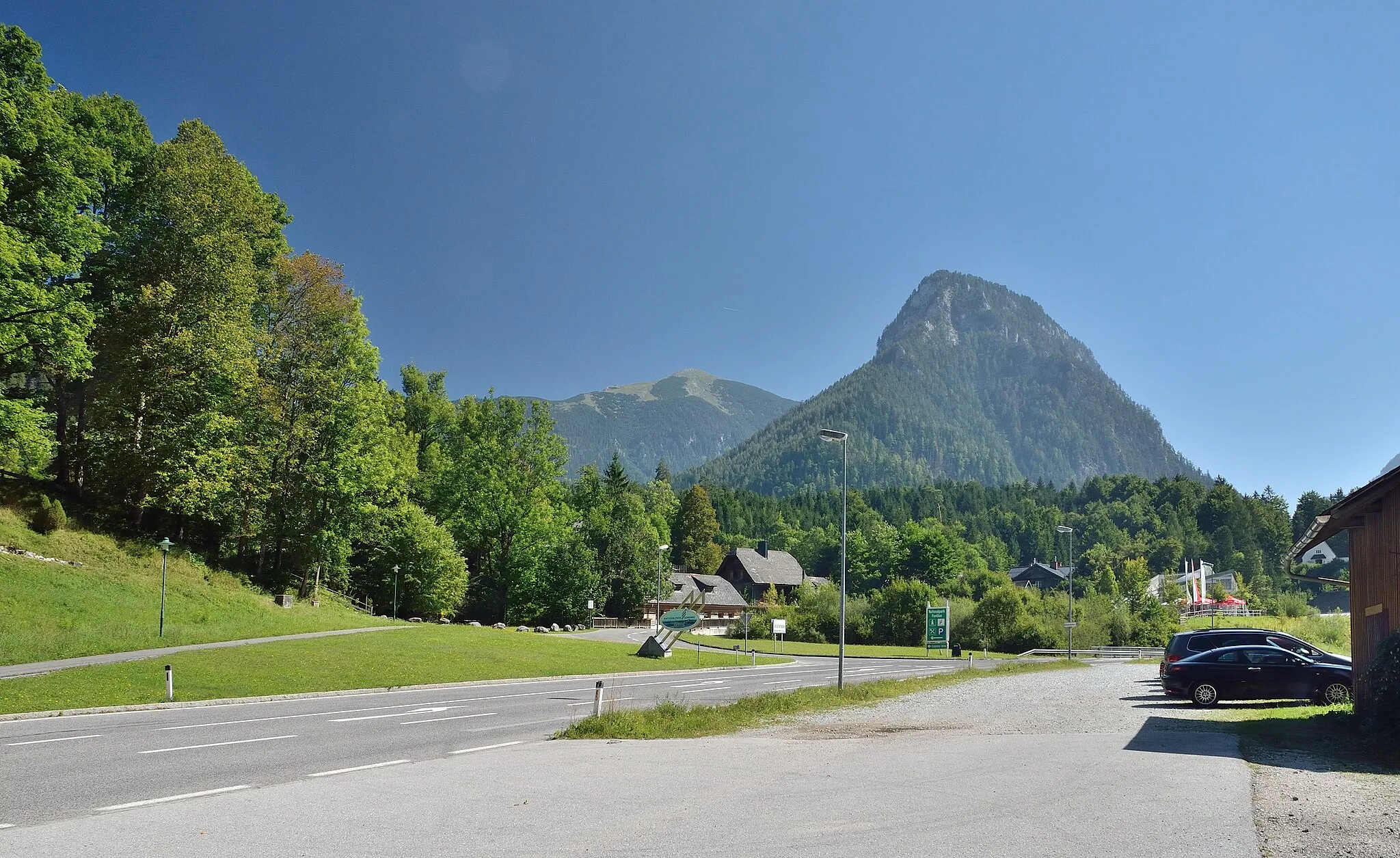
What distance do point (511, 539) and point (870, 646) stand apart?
3235 cm

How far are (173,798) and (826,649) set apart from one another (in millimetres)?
65439

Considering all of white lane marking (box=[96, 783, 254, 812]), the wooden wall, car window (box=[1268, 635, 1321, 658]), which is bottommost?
white lane marking (box=[96, 783, 254, 812])

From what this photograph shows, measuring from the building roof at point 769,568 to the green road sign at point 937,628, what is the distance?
223 feet

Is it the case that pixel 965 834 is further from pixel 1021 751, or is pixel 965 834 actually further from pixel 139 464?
pixel 139 464

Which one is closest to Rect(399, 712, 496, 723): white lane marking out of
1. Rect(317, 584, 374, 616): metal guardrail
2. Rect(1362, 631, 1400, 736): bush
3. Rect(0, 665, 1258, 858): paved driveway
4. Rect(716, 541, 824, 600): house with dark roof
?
Rect(0, 665, 1258, 858): paved driveway

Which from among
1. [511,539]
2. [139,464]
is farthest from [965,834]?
[511,539]

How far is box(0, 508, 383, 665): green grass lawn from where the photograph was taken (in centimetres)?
2816

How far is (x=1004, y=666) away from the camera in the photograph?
4722cm

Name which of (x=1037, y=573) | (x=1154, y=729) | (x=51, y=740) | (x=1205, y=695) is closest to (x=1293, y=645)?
(x=1205, y=695)

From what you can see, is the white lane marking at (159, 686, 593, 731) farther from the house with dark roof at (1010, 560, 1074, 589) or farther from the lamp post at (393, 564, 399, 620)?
the house with dark roof at (1010, 560, 1074, 589)

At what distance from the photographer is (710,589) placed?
107 meters

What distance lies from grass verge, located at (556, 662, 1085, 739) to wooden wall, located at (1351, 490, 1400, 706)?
447 inches

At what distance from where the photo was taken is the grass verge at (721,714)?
55.0 feet

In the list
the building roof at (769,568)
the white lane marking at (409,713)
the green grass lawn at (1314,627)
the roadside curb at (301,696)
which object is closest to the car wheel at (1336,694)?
the white lane marking at (409,713)
